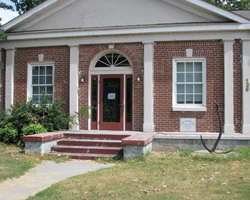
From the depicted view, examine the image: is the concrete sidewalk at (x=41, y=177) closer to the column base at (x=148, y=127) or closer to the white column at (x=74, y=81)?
the column base at (x=148, y=127)

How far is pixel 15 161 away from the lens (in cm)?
704

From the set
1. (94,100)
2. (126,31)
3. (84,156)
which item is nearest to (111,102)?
(94,100)

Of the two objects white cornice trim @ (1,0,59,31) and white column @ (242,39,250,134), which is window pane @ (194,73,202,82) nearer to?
white column @ (242,39,250,134)

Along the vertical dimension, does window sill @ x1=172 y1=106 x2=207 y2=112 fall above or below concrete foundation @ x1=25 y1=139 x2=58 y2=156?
above

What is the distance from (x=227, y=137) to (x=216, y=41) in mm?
3413

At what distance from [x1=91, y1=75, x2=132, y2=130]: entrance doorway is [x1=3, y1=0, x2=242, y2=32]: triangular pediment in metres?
2.01

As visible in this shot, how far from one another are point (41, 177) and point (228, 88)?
6596 mm

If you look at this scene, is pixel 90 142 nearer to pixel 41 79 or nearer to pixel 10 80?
pixel 41 79

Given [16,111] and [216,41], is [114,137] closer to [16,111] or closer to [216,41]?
[16,111]

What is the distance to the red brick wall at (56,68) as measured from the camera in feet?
34.1

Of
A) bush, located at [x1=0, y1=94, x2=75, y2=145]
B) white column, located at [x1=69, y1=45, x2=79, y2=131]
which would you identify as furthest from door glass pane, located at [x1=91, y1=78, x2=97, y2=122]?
bush, located at [x1=0, y1=94, x2=75, y2=145]

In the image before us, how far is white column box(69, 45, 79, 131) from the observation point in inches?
401

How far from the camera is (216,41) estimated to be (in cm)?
955

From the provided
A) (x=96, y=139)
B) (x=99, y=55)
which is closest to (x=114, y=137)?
(x=96, y=139)
